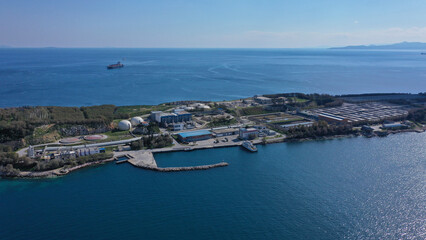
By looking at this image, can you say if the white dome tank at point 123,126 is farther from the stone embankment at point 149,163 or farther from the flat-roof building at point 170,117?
the stone embankment at point 149,163

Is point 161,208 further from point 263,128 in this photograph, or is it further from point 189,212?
point 263,128

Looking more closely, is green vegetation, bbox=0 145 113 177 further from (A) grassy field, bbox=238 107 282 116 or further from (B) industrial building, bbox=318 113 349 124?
(B) industrial building, bbox=318 113 349 124

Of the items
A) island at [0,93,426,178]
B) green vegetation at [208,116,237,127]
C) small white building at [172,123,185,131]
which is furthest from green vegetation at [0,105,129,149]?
green vegetation at [208,116,237,127]

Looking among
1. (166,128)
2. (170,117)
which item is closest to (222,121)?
(170,117)

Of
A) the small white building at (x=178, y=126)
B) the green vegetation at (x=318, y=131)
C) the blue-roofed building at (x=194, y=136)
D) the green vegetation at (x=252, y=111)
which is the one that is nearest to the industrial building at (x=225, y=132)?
the blue-roofed building at (x=194, y=136)

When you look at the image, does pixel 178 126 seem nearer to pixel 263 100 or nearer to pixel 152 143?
pixel 152 143

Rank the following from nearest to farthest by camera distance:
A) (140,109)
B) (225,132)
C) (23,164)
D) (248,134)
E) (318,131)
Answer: (23,164) → (248,134) → (318,131) → (225,132) → (140,109)

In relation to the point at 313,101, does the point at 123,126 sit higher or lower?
lower

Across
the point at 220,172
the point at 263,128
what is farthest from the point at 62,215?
the point at 263,128
